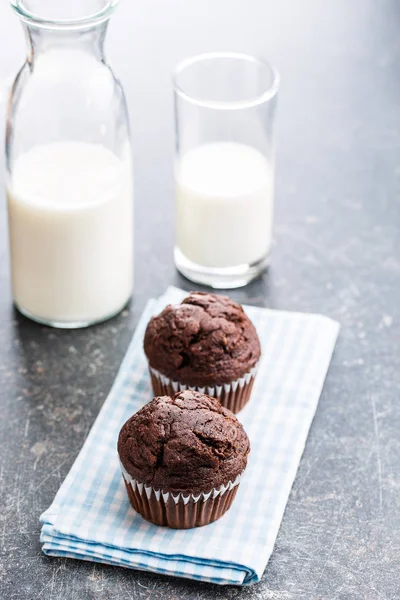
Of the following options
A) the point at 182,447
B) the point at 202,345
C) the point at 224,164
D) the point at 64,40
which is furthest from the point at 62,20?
the point at 182,447

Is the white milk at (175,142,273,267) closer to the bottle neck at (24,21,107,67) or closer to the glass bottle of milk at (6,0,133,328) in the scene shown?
the glass bottle of milk at (6,0,133,328)

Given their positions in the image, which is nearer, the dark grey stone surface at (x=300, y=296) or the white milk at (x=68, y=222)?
the dark grey stone surface at (x=300, y=296)

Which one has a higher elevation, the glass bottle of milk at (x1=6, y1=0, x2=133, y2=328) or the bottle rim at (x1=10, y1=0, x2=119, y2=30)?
the bottle rim at (x1=10, y1=0, x2=119, y2=30)

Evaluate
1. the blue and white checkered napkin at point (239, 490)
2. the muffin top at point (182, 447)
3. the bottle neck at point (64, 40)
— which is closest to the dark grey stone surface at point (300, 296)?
the blue and white checkered napkin at point (239, 490)

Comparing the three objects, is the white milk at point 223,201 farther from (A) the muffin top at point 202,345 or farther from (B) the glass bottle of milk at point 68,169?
(A) the muffin top at point 202,345

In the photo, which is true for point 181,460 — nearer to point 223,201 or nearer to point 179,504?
point 179,504

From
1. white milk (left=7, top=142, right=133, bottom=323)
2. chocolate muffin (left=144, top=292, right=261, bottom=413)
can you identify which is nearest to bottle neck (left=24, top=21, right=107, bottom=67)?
white milk (left=7, top=142, right=133, bottom=323)
